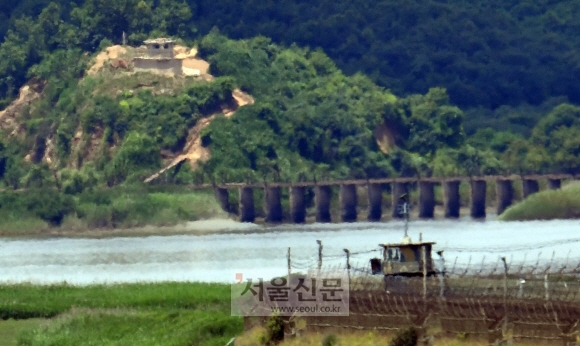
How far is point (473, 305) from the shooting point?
60.6 metres

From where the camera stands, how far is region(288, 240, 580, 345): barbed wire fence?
5822cm

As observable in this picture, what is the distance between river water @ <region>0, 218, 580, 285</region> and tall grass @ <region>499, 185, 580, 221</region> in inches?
111

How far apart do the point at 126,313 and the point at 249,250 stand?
2166 inches

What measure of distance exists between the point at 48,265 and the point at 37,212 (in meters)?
63.7

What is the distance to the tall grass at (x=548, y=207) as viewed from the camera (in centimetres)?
17700

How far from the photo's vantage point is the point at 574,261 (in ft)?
297

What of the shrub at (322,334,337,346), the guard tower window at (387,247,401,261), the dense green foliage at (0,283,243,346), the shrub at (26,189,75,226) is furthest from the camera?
the shrub at (26,189,75,226)

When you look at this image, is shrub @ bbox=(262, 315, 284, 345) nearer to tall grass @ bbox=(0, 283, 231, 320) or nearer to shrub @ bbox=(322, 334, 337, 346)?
shrub @ bbox=(322, 334, 337, 346)

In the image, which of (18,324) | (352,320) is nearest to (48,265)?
(18,324)

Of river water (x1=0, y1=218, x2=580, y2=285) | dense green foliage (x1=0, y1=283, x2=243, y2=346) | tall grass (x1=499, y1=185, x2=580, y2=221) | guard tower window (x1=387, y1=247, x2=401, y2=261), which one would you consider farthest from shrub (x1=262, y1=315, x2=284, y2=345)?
tall grass (x1=499, y1=185, x2=580, y2=221)

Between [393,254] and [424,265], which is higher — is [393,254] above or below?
above

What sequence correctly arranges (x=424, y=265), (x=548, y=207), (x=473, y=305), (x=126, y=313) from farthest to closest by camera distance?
(x=548, y=207) → (x=126, y=313) → (x=424, y=265) → (x=473, y=305)

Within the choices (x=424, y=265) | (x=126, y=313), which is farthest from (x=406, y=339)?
(x=126, y=313)

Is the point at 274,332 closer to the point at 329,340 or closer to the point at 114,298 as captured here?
the point at 329,340
